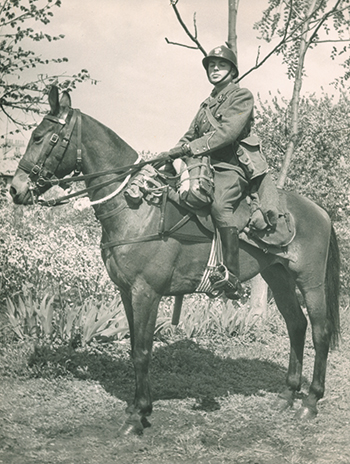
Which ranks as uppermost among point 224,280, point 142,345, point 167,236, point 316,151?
point 316,151

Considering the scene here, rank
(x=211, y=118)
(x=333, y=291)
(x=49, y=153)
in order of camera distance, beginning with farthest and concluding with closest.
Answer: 1. (x=333, y=291)
2. (x=211, y=118)
3. (x=49, y=153)

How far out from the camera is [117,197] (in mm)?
4852

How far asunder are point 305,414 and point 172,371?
1.97 m

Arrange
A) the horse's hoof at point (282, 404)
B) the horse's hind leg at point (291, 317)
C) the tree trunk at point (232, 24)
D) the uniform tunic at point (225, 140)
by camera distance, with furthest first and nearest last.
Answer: the tree trunk at point (232, 24)
the horse's hind leg at point (291, 317)
the horse's hoof at point (282, 404)
the uniform tunic at point (225, 140)

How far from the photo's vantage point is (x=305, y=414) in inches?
212

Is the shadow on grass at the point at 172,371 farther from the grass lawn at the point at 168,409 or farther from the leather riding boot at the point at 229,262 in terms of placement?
the leather riding boot at the point at 229,262

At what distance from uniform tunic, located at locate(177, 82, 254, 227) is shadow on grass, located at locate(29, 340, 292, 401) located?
228 cm

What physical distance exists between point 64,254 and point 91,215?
26.4 ft

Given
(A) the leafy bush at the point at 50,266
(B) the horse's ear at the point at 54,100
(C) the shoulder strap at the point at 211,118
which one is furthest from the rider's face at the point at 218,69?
(A) the leafy bush at the point at 50,266

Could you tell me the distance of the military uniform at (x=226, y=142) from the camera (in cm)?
494

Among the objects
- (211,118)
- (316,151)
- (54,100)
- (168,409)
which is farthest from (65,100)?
(316,151)

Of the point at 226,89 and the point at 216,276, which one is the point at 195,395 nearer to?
the point at 216,276

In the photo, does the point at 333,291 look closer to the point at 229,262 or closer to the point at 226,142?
the point at 229,262

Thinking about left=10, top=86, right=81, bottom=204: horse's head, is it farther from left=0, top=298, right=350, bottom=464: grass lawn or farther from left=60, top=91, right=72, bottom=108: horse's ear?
left=0, top=298, right=350, bottom=464: grass lawn
